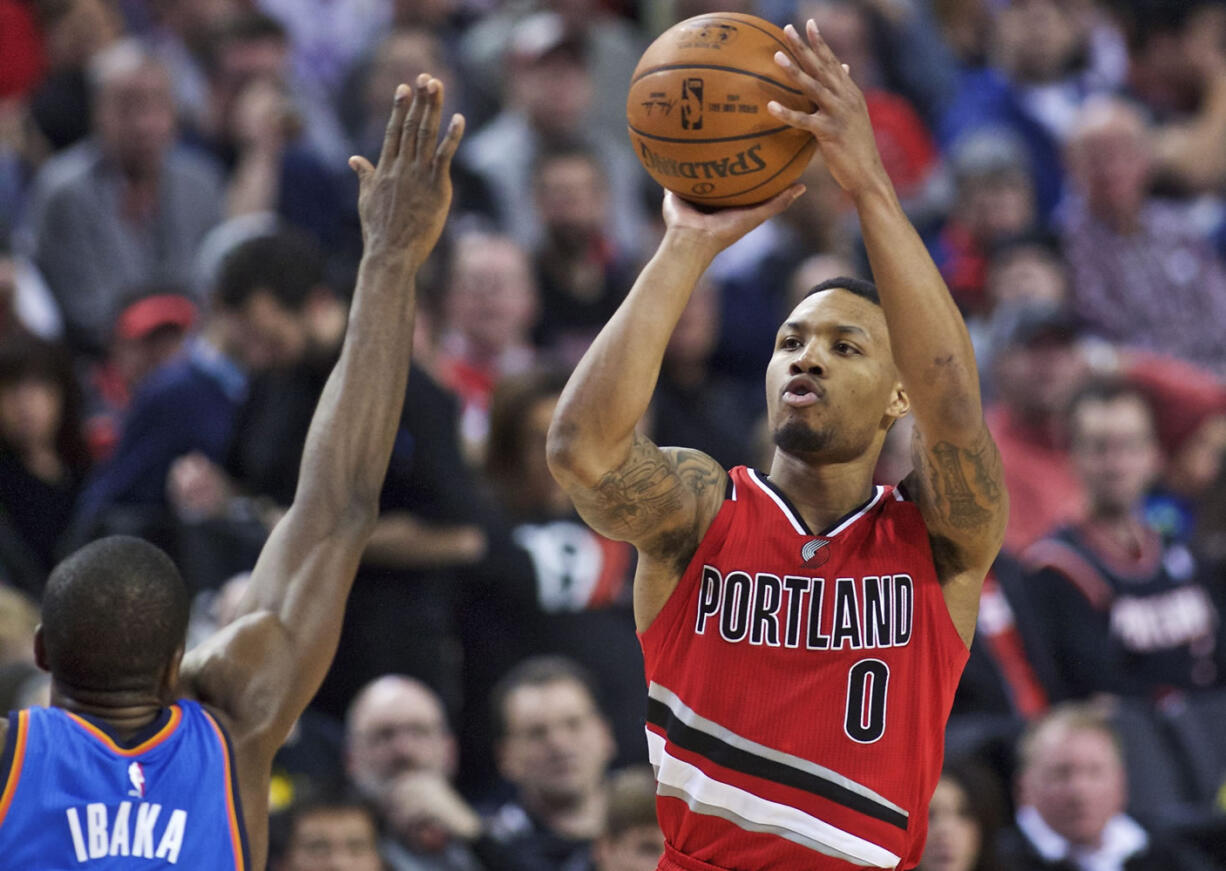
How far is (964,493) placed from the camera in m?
4.27

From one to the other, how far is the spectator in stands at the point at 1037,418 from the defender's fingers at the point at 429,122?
5.75 m

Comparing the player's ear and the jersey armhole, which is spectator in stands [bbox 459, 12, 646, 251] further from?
the jersey armhole

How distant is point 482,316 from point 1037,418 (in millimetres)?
3212

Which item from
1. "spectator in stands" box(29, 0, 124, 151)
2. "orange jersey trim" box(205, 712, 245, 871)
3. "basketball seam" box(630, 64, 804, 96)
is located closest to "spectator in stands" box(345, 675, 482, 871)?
"orange jersey trim" box(205, 712, 245, 871)

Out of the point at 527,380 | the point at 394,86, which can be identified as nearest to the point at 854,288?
the point at 527,380

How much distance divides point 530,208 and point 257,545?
3836mm

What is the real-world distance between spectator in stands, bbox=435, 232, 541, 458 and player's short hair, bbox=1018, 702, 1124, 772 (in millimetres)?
2874

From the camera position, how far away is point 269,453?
7.36m


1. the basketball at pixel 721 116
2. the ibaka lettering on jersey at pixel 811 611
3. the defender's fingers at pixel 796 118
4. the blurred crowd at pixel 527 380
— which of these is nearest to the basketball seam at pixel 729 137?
the basketball at pixel 721 116

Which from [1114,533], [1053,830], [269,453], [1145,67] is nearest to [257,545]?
[269,453]

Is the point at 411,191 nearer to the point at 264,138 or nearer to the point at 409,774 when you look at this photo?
the point at 409,774

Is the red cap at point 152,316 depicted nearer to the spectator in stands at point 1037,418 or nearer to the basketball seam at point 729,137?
the spectator in stands at point 1037,418

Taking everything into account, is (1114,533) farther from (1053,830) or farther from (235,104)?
(235,104)

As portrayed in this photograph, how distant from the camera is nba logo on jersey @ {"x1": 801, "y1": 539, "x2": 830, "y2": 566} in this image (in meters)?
4.37
